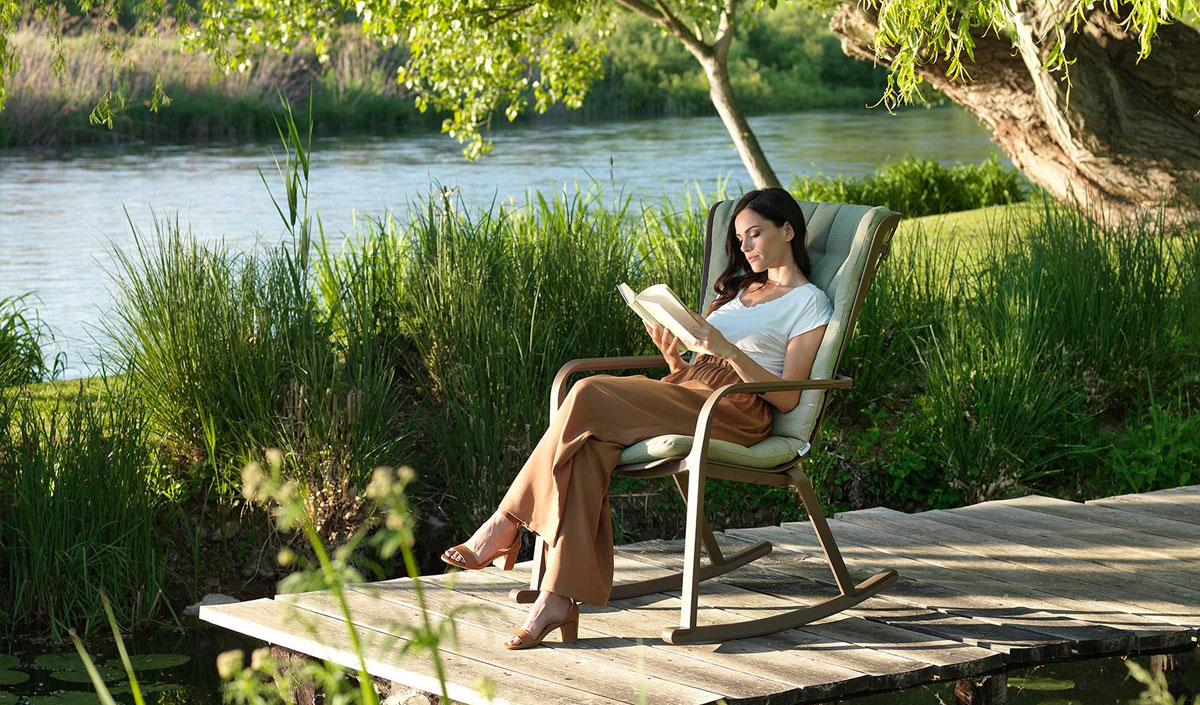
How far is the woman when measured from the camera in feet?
10.7

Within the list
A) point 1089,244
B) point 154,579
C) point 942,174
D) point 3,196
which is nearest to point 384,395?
point 154,579

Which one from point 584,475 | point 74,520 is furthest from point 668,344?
point 74,520

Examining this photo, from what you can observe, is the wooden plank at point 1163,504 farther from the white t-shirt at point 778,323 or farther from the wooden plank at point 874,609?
the white t-shirt at point 778,323

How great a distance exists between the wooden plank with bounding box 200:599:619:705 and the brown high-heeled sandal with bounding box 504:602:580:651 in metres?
0.13

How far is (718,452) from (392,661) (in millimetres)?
923

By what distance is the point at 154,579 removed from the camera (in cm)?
472

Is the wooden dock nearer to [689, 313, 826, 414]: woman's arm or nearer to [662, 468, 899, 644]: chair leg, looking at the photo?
[662, 468, 899, 644]: chair leg

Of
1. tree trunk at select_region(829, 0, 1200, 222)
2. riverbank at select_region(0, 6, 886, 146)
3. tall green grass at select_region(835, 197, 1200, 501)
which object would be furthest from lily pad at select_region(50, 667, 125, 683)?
riverbank at select_region(0, 6, 886, 146)

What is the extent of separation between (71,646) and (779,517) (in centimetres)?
267

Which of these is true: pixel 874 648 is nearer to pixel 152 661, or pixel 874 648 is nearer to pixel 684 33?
pixel 152 661

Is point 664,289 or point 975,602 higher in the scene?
point 664,289

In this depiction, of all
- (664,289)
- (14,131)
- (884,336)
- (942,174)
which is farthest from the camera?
(14,131)

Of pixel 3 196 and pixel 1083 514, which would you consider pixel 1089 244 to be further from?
pixel 3 196

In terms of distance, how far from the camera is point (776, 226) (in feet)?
12.5
